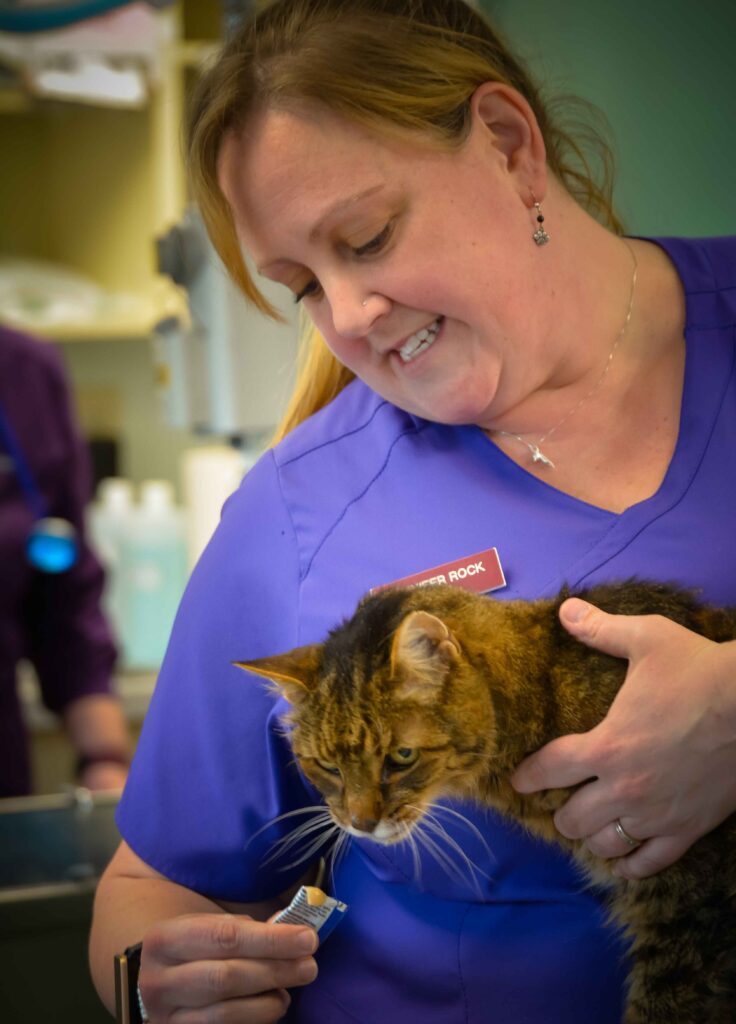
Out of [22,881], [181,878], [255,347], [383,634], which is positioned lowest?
[22,881]

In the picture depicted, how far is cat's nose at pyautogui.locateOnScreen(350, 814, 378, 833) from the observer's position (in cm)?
96

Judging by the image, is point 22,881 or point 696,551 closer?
point 696,551

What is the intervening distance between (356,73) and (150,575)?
2047 millimetres

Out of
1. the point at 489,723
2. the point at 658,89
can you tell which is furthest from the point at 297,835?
the point at 658,89

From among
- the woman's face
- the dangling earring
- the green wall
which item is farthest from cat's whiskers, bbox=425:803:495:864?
the green wall

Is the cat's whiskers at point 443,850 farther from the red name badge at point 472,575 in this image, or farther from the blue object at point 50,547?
the blue object at point 50,547

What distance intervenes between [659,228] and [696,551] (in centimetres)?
52

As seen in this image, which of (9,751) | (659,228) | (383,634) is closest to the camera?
(383,634)

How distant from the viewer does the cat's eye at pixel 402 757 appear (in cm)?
97

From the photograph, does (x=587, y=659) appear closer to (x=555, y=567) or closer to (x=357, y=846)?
(x=555, y=567)

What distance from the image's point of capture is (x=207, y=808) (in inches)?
41.2

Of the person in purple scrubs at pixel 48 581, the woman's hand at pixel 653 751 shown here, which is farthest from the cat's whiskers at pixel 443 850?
the person in purple scrubs at pixel 48 581

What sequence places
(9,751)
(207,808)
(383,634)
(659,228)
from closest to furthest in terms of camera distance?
(383,634) → (207,808) → (659,228) → (9,751)

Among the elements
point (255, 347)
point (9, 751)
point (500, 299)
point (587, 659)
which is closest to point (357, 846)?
point (587, 659)
